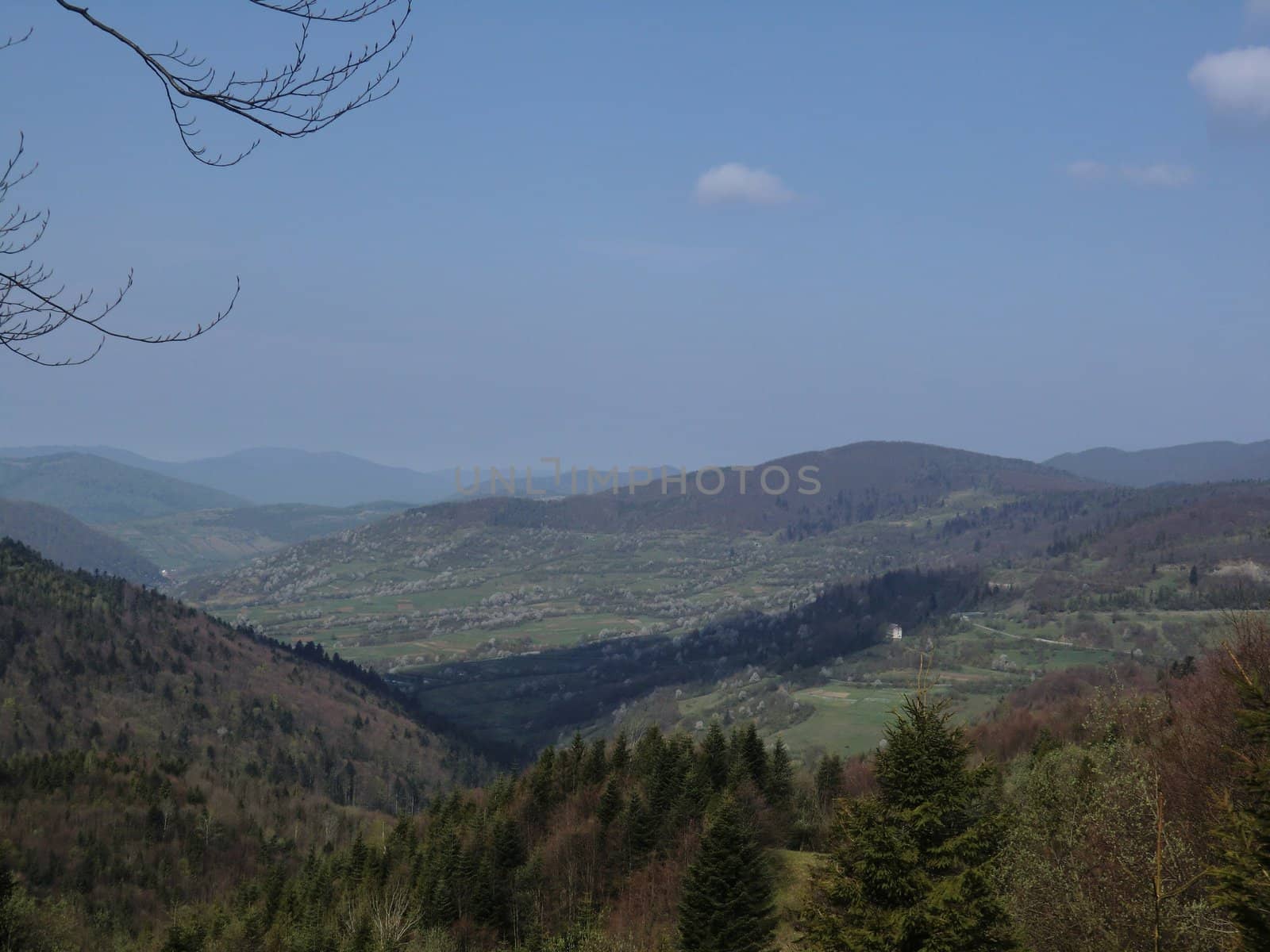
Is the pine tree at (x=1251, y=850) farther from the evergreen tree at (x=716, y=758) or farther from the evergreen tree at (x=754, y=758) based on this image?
the evergreen tree at (x=754, y=758)

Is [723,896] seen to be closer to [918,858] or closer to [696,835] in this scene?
[696,835]

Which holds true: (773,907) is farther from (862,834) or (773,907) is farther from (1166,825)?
(862,834)

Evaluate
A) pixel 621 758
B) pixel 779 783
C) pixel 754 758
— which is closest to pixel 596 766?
pixel 621 758

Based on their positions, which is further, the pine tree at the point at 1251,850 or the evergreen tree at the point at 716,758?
the evergreen tree at the point at 716,758

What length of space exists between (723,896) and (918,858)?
22526 mm

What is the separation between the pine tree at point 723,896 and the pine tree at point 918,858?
19.7 metres

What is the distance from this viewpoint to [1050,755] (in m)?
52.5

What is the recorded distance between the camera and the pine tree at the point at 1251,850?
41.9ft

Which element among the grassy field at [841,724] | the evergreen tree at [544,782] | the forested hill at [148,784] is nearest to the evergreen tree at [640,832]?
the evergreen tree at [544,782]

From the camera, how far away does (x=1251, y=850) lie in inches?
541

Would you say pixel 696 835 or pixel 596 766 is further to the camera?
pixel 596 766

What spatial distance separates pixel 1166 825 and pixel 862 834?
11116 millimetres

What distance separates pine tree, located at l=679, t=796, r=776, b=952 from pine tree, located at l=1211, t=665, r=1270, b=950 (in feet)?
75.4

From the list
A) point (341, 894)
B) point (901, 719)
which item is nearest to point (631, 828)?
point (341, 894)
